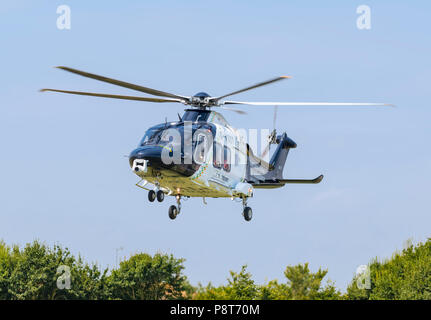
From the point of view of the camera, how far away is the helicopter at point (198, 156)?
34906 mm

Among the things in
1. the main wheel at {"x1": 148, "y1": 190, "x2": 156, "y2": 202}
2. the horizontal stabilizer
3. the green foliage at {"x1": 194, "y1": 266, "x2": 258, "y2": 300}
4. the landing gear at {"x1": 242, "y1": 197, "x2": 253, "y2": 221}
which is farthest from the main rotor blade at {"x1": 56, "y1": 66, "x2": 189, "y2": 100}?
the green foliage at {"x1": 194, "y1": 266, "x2": 258, "y2": 300}

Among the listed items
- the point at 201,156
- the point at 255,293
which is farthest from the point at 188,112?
the point at 255,293

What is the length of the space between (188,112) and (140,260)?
169 feet

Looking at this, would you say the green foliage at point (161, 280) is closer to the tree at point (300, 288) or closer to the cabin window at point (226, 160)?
the tree at point (300, 288)

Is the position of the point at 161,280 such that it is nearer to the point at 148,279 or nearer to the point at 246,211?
the point at 148,279

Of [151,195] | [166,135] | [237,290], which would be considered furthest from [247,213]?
[237,290]

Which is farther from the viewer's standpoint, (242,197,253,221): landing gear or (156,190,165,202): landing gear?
(242,197,253,221): landing gear

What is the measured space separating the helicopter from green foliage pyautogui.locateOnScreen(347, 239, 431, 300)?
3394cm

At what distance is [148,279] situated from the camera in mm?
86938

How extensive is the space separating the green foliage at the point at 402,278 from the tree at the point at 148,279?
64.0 feet

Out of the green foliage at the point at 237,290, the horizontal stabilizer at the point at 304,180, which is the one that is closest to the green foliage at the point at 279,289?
the green foliage at the point at 237,290

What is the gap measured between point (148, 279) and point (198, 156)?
52.5m

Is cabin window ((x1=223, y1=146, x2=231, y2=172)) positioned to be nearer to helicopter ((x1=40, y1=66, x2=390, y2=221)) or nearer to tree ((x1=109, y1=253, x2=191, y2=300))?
helicopter ((x1=40, y1=66, x2=390, y2=221))

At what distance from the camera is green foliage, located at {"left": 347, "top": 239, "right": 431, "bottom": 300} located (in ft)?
240
